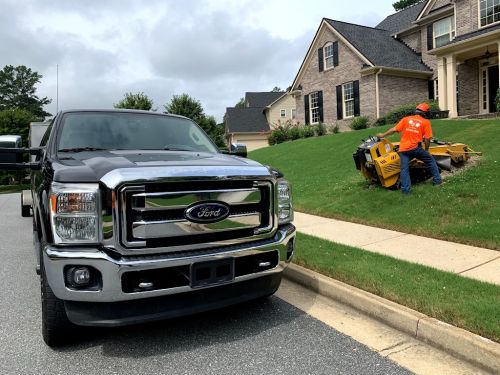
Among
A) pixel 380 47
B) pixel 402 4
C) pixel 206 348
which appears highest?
pixel 402 4

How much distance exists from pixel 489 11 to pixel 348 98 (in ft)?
28.5

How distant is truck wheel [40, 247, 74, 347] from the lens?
3.29m

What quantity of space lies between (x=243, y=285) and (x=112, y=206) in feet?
4.08

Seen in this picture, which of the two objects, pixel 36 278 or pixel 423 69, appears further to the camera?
pixel 423 69

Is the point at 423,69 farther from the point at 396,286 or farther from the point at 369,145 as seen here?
the point at 396,286

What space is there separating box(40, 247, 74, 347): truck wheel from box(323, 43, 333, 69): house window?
26144 millimetres

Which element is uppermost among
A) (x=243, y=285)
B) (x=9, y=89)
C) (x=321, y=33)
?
(x=9, y=89)

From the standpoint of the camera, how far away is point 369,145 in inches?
335

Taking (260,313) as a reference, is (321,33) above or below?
above

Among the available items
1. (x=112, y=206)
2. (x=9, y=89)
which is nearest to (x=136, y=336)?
(x=112, y=206)

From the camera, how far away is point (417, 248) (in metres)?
5.88

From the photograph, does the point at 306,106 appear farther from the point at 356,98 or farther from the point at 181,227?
the point at 181,227

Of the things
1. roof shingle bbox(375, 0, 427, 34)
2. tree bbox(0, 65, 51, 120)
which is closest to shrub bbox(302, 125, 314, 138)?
roof shingle bbox(375, 0, 427, 34)

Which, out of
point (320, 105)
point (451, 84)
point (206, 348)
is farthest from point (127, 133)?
point (320, 105)
